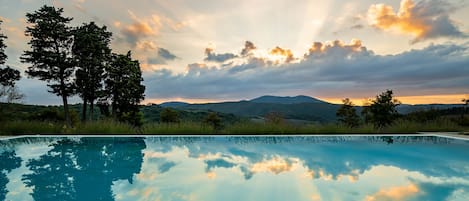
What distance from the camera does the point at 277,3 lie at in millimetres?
10766

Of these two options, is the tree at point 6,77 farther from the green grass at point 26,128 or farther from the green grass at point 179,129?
the green grass at point 179,129

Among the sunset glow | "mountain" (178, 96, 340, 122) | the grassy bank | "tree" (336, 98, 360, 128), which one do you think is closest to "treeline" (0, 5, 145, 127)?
the sunset glow

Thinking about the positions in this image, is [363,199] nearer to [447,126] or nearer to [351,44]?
[447,126]

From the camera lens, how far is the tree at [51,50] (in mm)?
11336

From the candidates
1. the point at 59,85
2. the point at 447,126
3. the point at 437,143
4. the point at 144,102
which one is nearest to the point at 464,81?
the point at 447,126

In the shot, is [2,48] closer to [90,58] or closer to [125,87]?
[90,58]

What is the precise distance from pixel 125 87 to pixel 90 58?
2.30m

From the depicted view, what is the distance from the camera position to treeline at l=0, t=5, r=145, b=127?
1134cm

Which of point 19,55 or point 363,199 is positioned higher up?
point 19,55

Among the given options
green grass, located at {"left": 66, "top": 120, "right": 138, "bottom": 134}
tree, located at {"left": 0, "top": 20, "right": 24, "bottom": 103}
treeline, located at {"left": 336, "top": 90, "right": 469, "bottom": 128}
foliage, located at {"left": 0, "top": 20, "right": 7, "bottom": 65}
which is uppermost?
foliage, located at {"left": 0, "top": 20, "right": 7, "bottom": 65}

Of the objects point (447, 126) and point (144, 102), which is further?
point (144, 102)

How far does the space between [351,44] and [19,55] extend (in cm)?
1270

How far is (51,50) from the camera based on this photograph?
11.6m

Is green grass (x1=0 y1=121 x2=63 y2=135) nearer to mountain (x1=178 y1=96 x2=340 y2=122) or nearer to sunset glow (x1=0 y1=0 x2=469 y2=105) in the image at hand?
sunset glow (x1=0 y1=0 x2=469 y2=105)
